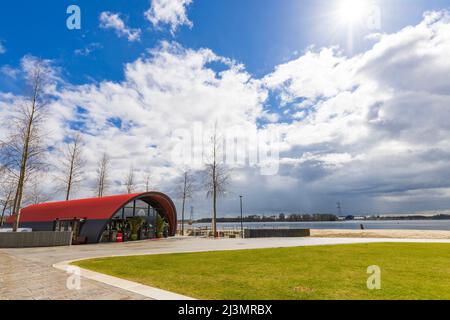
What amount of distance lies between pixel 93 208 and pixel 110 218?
3249mm

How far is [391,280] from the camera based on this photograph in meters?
8.48

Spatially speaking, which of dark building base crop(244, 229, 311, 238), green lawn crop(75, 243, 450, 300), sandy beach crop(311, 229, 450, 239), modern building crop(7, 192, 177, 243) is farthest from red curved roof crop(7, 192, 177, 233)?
sandy beach crop(311, 229, 450, 239)

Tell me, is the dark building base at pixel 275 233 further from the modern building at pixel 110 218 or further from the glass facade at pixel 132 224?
the glass facade at pixel 132 224

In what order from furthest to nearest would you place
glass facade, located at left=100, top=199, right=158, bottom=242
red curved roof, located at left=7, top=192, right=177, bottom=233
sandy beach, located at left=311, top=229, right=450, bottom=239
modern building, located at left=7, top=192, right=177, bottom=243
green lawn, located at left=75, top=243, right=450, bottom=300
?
sandy beach, located at left=311, top=229, right=450, bottom=239 → glass facade, located at left=100, top=199, right=158, bottom=242 → red curved roof, located at left=7, top=192, right=177, bottom=233 → modern building, located at left=7, top=192, right=177, bottom=243 → green lawn, located at left=75, top=243, right=450, bottom=300

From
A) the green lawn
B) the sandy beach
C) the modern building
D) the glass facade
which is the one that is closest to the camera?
the green lawn

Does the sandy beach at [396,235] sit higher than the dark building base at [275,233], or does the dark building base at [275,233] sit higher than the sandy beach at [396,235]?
the dark building base at [275,233]

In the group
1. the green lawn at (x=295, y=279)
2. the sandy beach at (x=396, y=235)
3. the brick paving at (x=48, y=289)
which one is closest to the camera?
the brick paving at (x=48, y=289)

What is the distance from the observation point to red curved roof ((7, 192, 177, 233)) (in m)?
28.4

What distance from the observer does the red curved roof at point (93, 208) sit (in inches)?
1118

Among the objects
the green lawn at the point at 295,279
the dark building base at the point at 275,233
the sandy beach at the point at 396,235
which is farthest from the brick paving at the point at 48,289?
the sandy beach at the point at 396,235

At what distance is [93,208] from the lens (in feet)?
95.9

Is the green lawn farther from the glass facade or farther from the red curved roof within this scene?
the glass facade
